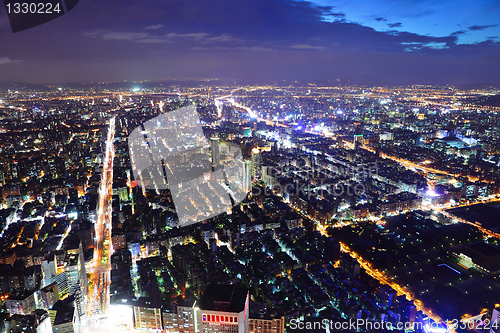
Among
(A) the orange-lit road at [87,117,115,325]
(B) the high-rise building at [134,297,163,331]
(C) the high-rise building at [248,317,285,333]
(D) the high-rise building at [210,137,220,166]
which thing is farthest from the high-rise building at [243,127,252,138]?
(C) the high-rise building at [248,317,285,333]

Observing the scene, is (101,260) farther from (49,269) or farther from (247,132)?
(247,132)

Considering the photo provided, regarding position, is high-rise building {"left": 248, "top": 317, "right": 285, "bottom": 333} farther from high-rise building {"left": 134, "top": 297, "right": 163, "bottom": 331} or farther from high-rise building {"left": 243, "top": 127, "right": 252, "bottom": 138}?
high-rise building {"left": 243, "top": 127, "right": 252, "bottom": 138}

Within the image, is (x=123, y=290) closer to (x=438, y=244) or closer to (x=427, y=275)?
(x=427, y=275)

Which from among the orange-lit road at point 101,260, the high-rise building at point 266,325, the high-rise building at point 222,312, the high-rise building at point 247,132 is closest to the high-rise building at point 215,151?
the orange-lit road at point 101,260

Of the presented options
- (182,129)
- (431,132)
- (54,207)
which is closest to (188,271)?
(54,207)

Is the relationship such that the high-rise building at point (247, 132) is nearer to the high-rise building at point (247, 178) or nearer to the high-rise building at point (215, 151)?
the high-rise building at point (215, 151)
